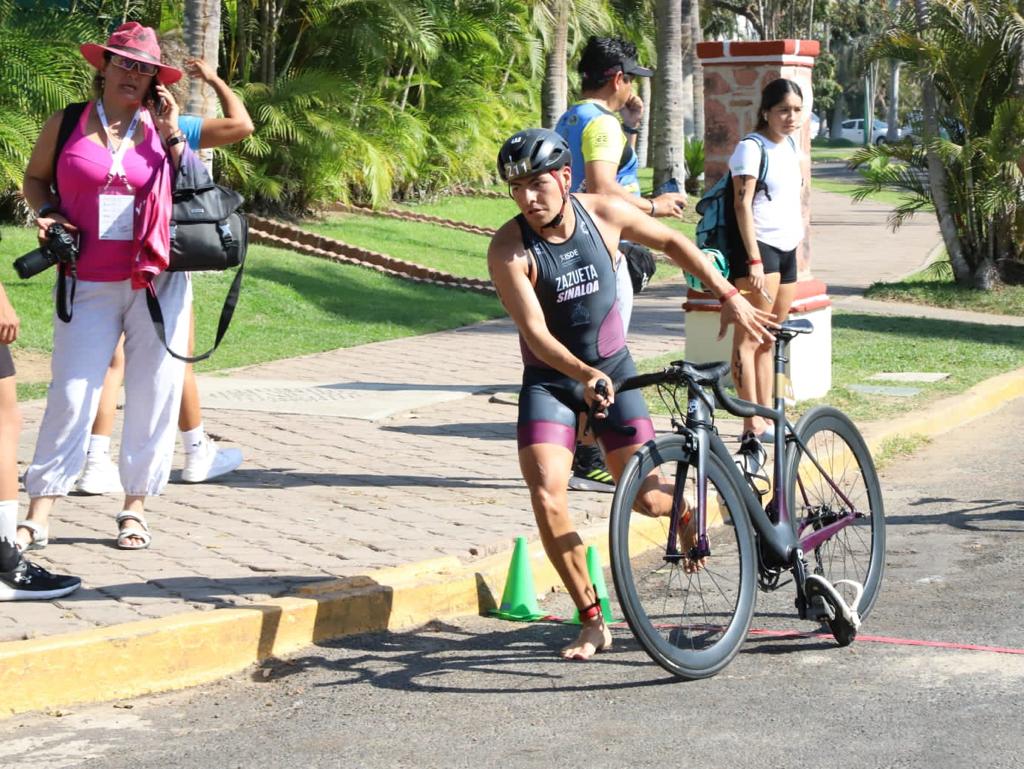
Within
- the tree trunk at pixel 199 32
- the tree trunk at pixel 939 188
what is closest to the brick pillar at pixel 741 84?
the tree trunk at pixel 199 32

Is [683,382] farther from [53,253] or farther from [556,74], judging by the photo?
[556,74]

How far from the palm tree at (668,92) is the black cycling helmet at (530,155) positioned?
21.2 meters

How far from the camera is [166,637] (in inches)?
203

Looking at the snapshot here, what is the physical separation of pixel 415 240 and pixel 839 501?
17.4 meters

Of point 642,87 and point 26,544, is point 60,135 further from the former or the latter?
point 642,87

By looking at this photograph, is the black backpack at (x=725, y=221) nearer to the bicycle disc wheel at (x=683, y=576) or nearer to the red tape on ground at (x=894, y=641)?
the bicycle disc wheel at (x=683, y=576)

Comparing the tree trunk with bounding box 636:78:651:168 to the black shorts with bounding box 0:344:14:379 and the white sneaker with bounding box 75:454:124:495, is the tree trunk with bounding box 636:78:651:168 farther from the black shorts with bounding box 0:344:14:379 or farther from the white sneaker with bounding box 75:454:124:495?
the black shorts with bounding box 0:344:14:379

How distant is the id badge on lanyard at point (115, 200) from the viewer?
20.2ft

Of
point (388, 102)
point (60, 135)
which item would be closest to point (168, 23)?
point (388, 102)

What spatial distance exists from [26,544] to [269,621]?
1.32 m

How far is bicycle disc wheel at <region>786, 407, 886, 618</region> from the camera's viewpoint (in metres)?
5.71

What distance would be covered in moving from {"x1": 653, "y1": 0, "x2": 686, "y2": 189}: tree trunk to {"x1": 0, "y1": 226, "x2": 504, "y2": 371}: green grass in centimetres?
909

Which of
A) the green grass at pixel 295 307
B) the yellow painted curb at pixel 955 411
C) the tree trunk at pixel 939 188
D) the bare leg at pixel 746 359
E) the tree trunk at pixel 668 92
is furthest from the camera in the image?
the tree trunk at pixel 668 92

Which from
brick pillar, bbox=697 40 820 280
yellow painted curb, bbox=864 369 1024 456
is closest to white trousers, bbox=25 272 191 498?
yellow painted curb, bbox=864 369 1024 456
